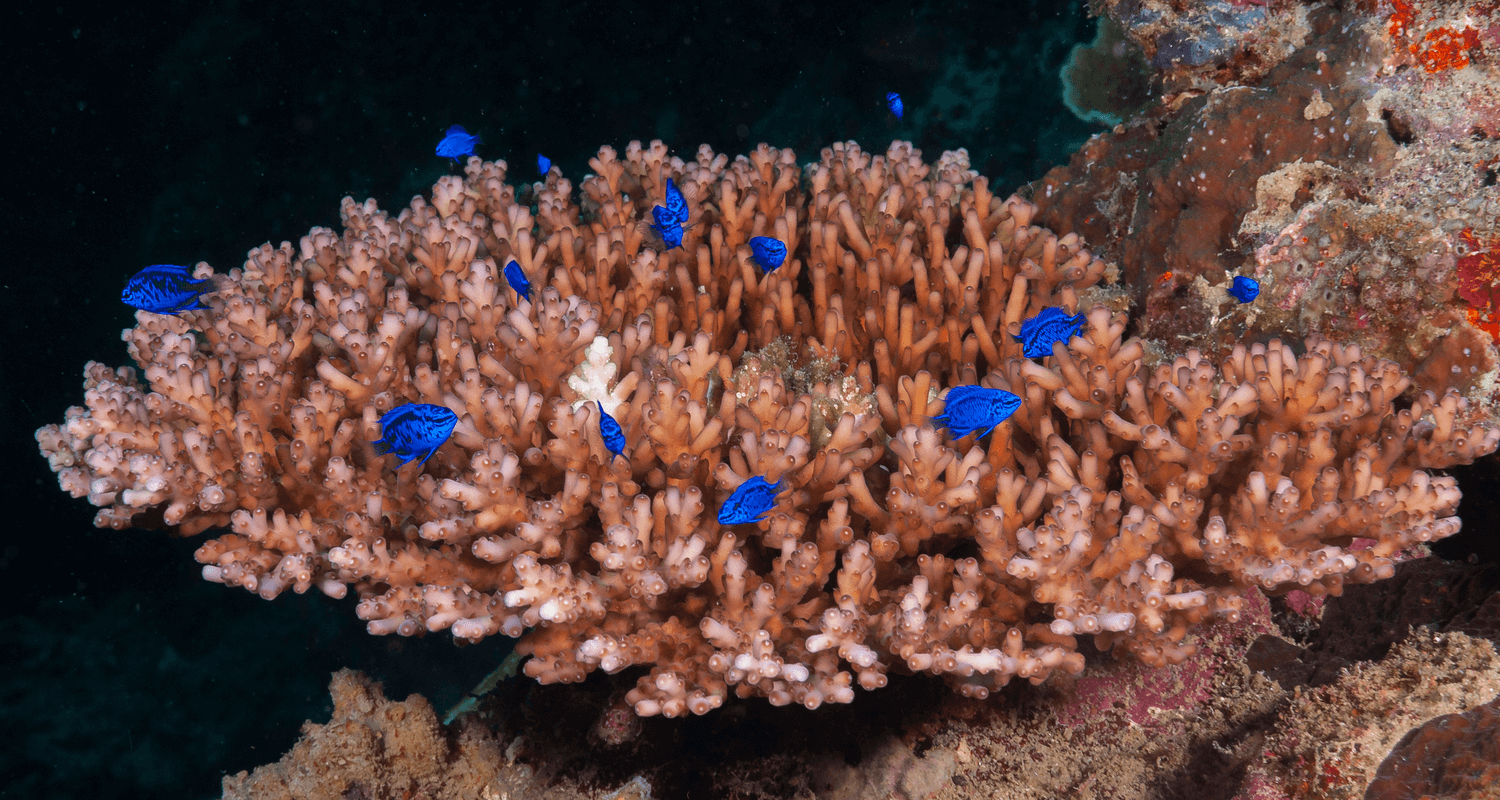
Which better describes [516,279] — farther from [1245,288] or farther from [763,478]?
[1245,288]

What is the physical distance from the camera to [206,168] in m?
13.5

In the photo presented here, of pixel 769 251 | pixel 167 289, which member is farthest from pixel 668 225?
pixel 167 289

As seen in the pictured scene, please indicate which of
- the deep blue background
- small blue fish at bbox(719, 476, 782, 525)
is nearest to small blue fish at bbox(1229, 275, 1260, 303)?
small blue fish at bbox(719, 476, 782, 525)

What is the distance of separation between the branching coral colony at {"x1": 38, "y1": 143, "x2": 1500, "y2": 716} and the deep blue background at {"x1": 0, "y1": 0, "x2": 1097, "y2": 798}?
1089 centimetres

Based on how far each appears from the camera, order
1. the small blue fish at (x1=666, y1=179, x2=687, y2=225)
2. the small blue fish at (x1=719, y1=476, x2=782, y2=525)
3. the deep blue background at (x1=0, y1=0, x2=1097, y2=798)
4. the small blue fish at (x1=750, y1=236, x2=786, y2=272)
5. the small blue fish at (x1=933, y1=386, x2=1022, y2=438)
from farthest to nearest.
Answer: the deep blue background at (x1=0, y1=0, x2=1097, y2=798) < the small blue fish at (x1=666, y1=179, x2=687, y2=225) < the small blue fish at (x1=750, y1=236, x2=786, y2=272) < the small blue fish at (x1=933, y1=386, x2=1022, y2=438) < the small blue fish at (x1=719, y1=476, x2=782, y2=525)

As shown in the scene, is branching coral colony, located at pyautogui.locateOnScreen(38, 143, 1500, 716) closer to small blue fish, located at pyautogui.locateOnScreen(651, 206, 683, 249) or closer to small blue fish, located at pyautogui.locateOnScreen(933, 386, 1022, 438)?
small blue fish, located at pyautogui.locateOnScreen(933, 386, 1022, 438)

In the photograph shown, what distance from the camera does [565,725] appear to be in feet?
10.4

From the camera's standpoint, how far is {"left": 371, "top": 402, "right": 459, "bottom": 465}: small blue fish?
7.00 feet

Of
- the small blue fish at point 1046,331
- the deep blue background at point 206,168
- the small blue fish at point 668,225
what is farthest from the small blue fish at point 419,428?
the deep blue background at point 206,168

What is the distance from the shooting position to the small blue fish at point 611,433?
2.17m

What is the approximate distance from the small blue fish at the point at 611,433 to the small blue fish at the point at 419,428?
0.44 m

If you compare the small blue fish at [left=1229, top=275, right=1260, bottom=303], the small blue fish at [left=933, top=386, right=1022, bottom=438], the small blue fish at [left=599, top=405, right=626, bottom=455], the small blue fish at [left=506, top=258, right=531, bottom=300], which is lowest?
the small blue fish at [left=933, top=386, right=1022, bottom=438]

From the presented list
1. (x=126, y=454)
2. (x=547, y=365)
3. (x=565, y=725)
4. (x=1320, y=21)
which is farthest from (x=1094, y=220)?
(x=126, y=454)

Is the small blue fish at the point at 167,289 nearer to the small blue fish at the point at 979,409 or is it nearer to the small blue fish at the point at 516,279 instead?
the small blue fish at the point at 516,279
